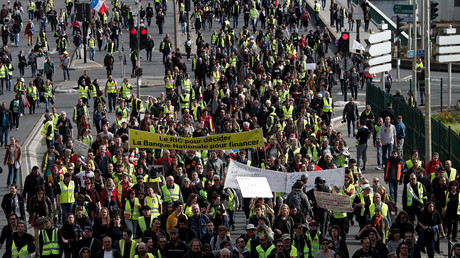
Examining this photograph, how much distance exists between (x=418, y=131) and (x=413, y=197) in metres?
9.33

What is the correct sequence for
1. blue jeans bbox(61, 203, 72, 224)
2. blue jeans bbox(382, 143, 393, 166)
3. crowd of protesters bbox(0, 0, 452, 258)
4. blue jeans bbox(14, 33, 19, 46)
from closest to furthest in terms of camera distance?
crowd of protesters bbox(0, 0, 452, 258) → blue jeans bbox(61, 203, 72, 224) → blue jeans bbox(382, 143, 393, 166) → blue jeans bbox(14, 33, 19, 46)

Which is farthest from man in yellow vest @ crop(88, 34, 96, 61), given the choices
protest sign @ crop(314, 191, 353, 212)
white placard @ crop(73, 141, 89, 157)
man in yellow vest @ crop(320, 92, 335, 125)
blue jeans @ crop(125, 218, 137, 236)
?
protest sign @ crop(314, 191, 353, 212)

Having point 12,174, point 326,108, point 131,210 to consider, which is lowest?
point 131,210

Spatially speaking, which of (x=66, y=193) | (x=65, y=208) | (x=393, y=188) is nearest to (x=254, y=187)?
(x=66, y=193)

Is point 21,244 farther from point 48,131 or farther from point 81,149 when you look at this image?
point 48,131

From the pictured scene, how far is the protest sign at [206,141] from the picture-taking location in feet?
74.9

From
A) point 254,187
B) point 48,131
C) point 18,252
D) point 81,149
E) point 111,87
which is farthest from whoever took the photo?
point 111,87

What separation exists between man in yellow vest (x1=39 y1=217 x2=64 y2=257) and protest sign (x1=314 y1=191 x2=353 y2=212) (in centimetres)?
466

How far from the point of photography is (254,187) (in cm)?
2136

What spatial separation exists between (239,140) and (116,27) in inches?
1178

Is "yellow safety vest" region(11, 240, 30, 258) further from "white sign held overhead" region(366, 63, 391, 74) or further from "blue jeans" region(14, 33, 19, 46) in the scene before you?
"blue jeans" region(14, 33, 19, 46)

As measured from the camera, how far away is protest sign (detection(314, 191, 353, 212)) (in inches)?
804

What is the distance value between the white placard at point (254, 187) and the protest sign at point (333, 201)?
0.89 m

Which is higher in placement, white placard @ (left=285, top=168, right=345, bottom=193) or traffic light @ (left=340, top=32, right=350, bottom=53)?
traffic light @ (left=340, top=32, right=350, bottom=53)
